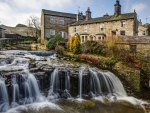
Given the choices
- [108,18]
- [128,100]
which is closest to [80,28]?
[108,18]

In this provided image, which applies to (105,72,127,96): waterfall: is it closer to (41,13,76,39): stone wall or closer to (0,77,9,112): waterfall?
(0,77,9,112): waterfall

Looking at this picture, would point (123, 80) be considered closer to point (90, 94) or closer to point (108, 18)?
point (90, 94)

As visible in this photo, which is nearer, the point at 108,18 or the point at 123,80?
the point at 123,80

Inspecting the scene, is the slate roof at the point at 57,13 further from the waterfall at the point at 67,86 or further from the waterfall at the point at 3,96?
the waterfall at the point at 3,96

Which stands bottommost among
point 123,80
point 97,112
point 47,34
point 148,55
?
point 97,112

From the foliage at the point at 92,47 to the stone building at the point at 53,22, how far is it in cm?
1947

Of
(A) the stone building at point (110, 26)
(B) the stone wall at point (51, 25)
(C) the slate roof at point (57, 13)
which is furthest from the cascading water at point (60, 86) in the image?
(C) the slate roof at point (57, 13)

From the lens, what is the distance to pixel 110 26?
35.9 meters

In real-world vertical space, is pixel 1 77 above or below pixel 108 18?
below

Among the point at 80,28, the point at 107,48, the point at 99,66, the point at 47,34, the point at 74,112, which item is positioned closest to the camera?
the point at 74,112

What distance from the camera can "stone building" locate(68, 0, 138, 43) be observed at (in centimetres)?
3316

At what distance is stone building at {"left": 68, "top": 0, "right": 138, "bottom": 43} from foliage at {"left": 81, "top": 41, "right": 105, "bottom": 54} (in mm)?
5006

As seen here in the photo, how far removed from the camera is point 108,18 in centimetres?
3681

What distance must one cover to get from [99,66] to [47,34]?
26222 mm
